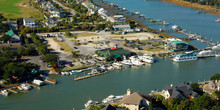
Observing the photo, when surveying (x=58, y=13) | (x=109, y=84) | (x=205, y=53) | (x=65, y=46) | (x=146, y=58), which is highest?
(x=58, y=13)

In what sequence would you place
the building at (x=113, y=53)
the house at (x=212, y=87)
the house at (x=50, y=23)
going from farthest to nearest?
the house at (x=50, y=23) < the building at (x=113, y=53) < the house at (x=212, y=87)

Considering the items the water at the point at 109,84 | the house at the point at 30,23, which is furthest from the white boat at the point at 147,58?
the house at the point at 30,23

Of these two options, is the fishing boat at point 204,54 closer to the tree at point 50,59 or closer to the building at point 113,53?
the building at point 113,53

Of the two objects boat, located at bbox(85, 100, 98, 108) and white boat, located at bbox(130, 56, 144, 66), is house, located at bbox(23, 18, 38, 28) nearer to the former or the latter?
white boat, located at bbox(130, 56, 144, 66)

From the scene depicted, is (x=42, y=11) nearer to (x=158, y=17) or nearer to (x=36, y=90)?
(x=158, y=17)

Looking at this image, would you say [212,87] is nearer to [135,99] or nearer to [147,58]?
[135,99]

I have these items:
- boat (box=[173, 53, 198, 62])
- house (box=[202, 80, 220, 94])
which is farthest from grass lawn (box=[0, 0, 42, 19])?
house (box=[202, 80, 220, 94])

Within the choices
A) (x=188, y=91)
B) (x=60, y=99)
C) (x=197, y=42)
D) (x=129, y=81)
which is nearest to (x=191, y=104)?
(x=188, y=91)

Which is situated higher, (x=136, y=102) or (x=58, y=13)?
(x=58, y=13)

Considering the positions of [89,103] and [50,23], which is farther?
[50,23]

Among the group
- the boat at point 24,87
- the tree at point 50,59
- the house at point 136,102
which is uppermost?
the tree at point 50,59

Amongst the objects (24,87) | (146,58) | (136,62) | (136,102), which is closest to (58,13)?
(146,58)
